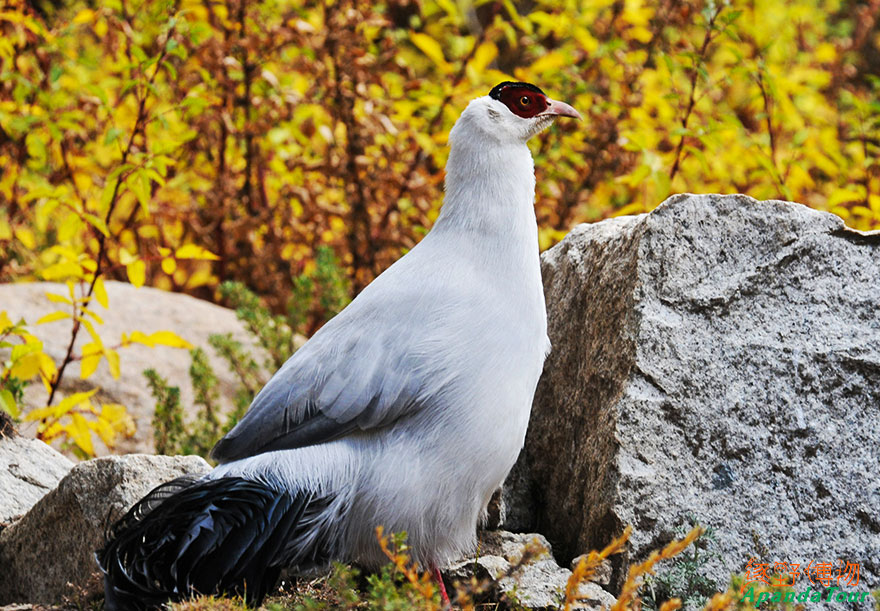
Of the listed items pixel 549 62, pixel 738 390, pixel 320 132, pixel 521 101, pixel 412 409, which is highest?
pixel 549 62

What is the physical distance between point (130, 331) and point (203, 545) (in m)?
3.20

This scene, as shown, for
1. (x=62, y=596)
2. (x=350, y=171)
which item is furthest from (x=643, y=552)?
(x=350, y=171)

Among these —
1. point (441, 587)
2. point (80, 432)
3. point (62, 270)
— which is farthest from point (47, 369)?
point (441, 587)

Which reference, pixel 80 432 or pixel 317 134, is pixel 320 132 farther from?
pixel 80 432

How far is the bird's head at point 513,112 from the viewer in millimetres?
2975

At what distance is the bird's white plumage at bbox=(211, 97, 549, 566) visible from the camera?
2602mm

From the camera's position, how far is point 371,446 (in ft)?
8.77

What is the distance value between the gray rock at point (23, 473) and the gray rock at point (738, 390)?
6.68ft

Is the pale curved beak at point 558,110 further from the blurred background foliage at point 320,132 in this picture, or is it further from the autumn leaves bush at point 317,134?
the blurred background foliage at point 320,132

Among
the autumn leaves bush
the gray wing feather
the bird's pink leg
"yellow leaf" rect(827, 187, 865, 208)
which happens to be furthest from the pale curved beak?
"yellow leaf" rect(827, 187, 865, 208)

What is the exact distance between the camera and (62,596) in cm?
291

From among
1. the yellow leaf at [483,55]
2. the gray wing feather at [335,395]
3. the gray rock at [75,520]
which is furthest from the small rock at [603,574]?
the yellow leaf at [483,55]

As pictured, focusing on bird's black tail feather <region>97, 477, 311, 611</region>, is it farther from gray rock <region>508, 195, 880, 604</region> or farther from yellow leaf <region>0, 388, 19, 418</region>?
yellow leaf <region>0, 388, 19, 418</region>

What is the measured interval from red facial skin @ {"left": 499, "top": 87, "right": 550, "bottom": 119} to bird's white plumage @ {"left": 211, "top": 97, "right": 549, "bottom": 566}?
1.59ft
